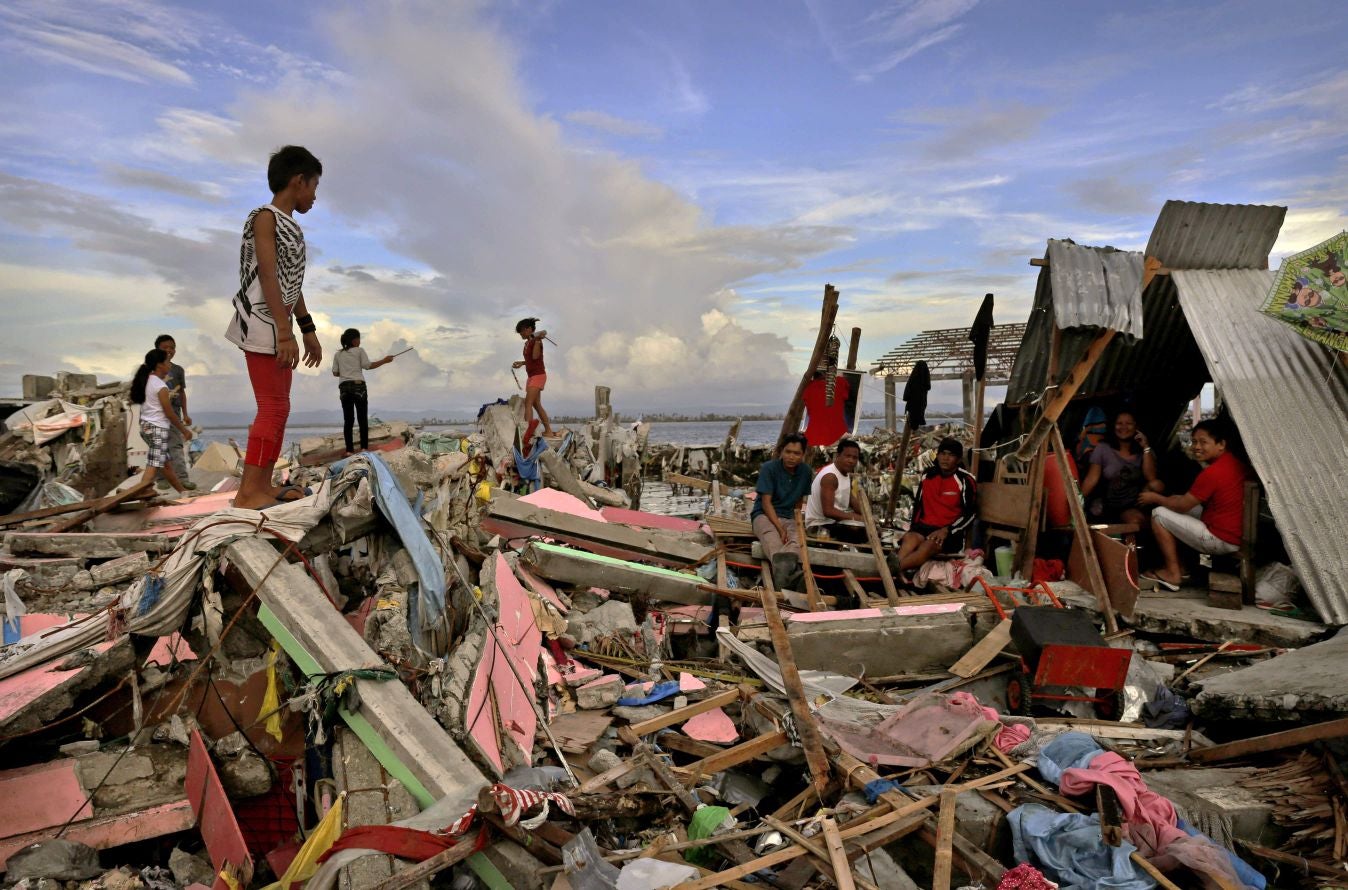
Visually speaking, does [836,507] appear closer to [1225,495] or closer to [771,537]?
[771,537]

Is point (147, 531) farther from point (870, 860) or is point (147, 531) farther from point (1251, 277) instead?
point (1251, 277)

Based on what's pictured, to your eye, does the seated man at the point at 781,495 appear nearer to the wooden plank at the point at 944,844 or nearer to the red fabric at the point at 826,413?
the red fabric at the point at 826,413

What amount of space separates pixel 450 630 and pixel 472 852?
2139mm

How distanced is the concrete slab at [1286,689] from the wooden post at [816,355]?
5.40m

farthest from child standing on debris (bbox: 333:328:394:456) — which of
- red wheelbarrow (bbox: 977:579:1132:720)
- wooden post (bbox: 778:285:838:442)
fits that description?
red wheelbarrow (bbox: 977:579:1132:720)

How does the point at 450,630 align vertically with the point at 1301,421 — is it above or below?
below

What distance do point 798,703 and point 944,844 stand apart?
1363 mm

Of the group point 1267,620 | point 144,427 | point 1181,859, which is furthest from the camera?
point 144,427

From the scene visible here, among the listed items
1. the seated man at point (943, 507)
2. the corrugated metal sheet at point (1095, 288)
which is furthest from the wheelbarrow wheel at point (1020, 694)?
the corrugated metal sheet at point (1095, 288)

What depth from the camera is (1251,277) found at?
751 centimetres

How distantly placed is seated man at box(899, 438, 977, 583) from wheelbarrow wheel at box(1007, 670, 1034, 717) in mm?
2345

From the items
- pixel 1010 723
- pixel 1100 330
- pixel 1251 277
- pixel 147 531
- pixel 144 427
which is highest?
pixel 1251 277

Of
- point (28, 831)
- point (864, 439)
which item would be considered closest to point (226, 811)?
point (28, 831)

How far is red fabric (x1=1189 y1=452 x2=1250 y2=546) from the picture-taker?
660 centimetres
